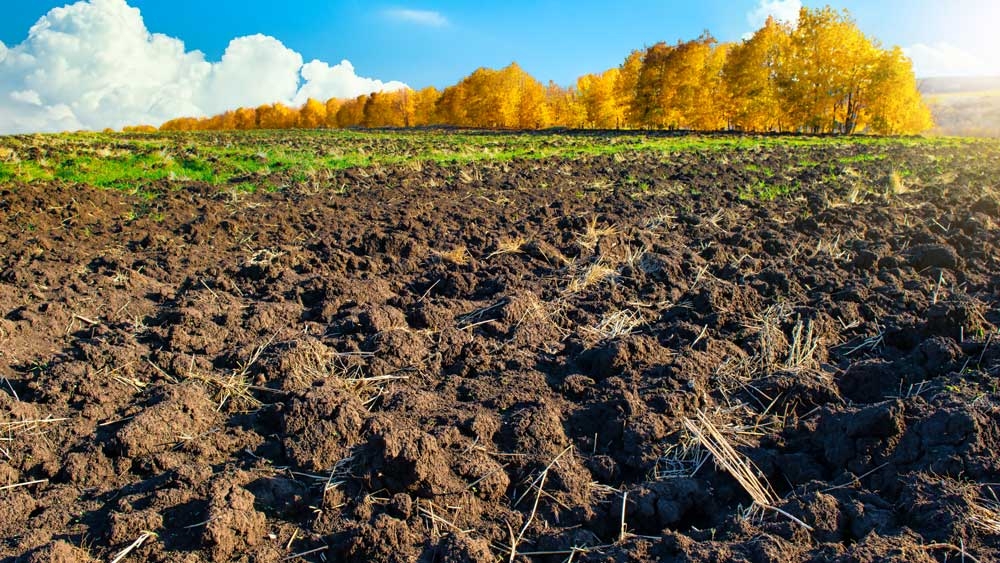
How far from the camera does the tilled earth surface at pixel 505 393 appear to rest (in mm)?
2797

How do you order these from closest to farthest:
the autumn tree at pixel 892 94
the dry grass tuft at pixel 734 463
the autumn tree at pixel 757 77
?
the dry grass tuft at pixel 734 463 < the autumn tree at pixel 892 94 < the autumn tree at pixel 757 77

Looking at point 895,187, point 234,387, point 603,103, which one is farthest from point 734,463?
point 603,103

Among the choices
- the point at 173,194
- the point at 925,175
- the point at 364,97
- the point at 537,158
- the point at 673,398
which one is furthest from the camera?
the point at 364,97

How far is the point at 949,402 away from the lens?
11.2 feet

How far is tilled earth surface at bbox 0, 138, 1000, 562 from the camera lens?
2.80m

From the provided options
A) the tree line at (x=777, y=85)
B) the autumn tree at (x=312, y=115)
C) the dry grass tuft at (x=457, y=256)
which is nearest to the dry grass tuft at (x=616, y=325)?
the dry grass tuft at (x=457, y=256)

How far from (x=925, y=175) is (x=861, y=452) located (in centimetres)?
1281

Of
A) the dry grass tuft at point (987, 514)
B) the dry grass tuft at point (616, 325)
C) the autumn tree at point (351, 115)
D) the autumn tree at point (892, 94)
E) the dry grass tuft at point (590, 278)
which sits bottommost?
the dry grass tuft at point (987, 514)

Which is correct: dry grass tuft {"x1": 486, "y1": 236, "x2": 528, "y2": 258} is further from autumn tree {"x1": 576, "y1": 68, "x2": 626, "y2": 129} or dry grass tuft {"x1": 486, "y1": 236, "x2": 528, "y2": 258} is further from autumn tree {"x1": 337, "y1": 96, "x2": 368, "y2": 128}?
autumn tree {"x1": 337, "y1": 96, "x2": 368, "y2": 128}

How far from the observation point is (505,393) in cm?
398

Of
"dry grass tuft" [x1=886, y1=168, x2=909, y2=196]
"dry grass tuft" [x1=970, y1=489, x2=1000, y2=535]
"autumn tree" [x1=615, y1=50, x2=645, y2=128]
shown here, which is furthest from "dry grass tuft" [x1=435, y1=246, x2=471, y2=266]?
"autumn tree" [x1=615, y1=50, x2=645, y2=128]

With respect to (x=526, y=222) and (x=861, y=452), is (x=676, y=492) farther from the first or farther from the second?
(x=526, y=222)

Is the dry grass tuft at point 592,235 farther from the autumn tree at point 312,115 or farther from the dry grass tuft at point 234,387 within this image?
the autumn tree at point 312,115

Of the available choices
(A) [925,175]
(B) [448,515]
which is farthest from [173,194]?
(A) [925,175]
